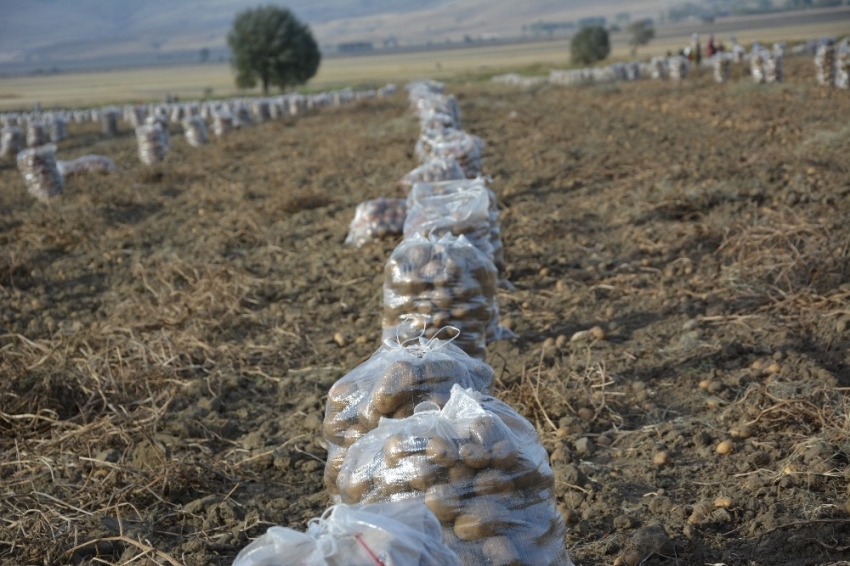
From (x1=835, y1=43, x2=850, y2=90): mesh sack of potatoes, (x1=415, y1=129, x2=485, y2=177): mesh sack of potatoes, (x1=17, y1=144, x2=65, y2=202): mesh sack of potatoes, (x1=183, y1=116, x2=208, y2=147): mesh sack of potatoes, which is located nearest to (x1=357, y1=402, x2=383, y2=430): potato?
(x1=415, y1=129, x2=485, y2=177): mesh sack of potatoes

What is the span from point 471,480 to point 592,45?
218 ft

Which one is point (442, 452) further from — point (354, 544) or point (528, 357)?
point (528, 357)

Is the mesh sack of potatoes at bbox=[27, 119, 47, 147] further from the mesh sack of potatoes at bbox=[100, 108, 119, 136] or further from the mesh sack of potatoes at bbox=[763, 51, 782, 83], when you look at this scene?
the mesh sack of potatoes at bbox=[763, 51, 782, 83]

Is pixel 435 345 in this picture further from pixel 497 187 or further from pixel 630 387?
pixel 497 187

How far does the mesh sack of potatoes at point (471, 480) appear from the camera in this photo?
234 cm

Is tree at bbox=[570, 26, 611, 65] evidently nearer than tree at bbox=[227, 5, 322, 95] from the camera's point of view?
No

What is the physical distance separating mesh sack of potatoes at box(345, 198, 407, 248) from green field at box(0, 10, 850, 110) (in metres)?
82.2

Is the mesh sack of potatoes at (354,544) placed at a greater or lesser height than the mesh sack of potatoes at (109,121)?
lesser

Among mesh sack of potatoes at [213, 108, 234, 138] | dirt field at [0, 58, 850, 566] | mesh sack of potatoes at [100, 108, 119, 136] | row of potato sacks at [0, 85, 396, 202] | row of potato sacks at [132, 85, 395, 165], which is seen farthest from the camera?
mesh sack of potatoes at [100, 108, 119, 136]

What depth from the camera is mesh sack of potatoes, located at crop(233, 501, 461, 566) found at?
178cm

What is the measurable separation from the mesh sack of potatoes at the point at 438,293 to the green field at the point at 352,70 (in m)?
85.9

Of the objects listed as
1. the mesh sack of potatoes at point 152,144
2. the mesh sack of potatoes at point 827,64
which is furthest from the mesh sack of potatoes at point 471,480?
the mesh sack of potatoes at point 827,64

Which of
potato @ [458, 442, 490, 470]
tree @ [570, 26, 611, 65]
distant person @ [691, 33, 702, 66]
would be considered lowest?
potato @ [458, 442, 490, 470]

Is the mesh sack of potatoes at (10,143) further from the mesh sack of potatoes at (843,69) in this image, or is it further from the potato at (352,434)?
the potato at (352,434)
